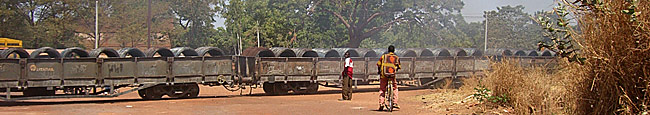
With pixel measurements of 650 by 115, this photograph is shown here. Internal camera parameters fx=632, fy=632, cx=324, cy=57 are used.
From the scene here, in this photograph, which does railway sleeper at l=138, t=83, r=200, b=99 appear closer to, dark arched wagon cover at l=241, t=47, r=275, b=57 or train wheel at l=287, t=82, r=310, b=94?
dark arched wagon cover at l=241, t=47, r=275, b=57

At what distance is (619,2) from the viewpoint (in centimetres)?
630

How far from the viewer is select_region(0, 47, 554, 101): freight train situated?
15.4m

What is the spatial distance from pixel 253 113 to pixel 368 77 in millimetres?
9730

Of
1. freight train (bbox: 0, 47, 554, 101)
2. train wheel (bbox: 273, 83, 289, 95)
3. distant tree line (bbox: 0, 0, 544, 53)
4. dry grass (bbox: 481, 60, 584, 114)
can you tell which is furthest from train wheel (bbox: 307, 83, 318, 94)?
distant tree line (bbox: 0, 0, 544, 53)

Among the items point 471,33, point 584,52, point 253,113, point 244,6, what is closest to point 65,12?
point 244,6

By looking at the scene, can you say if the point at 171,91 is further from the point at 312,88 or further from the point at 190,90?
the point at 312,88

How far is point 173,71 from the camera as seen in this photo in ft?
56.2

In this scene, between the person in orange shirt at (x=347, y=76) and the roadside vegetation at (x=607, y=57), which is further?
the person in orange shirt at (x=347, y=76)

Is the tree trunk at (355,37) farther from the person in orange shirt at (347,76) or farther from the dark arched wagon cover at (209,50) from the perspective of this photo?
the person in orange shirt at (347,76)

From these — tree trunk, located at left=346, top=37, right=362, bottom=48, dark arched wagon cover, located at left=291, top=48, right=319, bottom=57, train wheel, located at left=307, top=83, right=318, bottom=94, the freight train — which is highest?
tree trunk, located at left=346, top=37, right=362, bottom=48

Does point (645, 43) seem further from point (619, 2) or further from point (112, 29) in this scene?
point (112, 29)

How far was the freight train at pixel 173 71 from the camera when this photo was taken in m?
15.4

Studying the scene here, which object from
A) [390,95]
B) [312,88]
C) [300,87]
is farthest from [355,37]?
[390,95]

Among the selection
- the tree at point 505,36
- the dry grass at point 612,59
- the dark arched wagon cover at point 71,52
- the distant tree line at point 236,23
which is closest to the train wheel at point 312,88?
the dark arched wagon cover at point 71,52
